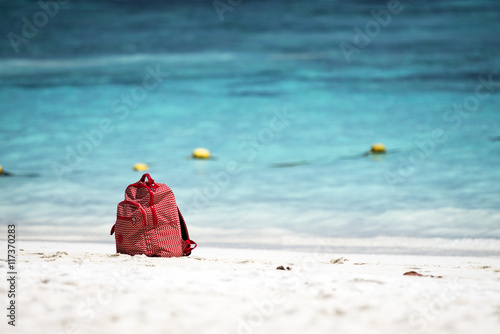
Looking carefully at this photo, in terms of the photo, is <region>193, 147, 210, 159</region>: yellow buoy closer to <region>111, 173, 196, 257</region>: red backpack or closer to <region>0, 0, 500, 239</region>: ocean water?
<region>0, 0, 500, 239</region>: ocean water

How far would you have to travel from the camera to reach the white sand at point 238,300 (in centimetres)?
226

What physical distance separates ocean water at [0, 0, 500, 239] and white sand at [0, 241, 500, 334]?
7.08ft

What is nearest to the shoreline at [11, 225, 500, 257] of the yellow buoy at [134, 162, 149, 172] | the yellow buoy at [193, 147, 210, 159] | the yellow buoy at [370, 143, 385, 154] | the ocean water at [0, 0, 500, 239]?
the ocean water at [0, 0, 500, 239]

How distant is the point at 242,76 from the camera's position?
12.6m

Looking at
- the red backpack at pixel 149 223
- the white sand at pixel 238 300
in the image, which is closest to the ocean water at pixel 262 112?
the red backpack at pixel 149 223

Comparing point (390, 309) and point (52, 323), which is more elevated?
point (390, 309)

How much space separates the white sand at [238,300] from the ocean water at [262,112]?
216 cm

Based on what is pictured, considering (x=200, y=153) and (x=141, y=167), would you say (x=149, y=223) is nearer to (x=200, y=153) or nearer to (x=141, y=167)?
(x=141, y=167)

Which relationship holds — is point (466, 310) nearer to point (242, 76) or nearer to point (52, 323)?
point (52, 323)

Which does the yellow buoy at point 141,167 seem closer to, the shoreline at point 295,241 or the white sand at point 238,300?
the shoreline at point 295,241

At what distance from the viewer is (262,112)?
34.6 feet

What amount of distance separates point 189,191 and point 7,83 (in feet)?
25.7

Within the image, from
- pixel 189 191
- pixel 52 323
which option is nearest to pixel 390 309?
pixel 52 323

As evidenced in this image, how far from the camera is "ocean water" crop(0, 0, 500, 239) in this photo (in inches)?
234
